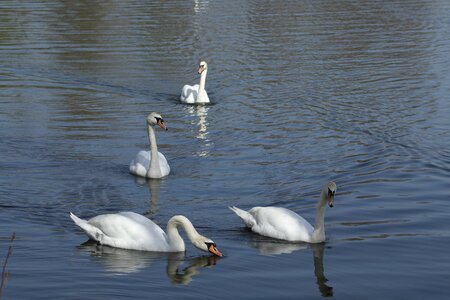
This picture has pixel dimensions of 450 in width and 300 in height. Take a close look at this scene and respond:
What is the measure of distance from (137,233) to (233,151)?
5.95 m

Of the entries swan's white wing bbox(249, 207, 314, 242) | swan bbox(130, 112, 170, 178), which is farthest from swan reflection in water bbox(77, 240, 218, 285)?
swan bbox(130, 112, 170, 178)

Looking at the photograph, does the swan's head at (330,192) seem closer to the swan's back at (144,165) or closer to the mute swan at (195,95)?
the swan's back at (144,165)

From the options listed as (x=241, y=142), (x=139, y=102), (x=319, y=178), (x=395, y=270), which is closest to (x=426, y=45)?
(x=139, y=102)

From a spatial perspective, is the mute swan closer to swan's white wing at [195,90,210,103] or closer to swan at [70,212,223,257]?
swan's white wing at [195,90,210,103]

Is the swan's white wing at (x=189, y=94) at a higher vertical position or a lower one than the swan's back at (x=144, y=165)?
higher

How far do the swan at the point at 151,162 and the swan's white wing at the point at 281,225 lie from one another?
3.53 m

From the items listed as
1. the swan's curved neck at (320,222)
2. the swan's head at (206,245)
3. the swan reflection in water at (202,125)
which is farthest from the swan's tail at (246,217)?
the swan reflection in water at (202,125)

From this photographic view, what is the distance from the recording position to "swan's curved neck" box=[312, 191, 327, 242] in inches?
517

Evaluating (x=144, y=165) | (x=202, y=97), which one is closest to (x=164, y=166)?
(x=144, y=165)

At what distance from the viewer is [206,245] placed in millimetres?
12430

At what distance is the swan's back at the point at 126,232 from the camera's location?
42.0 feet

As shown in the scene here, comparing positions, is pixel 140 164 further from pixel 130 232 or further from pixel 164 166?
pixel 130 232

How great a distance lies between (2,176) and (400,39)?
19479mm

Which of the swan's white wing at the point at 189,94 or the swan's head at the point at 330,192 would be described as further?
the swan's white wing at the point at 189,94
